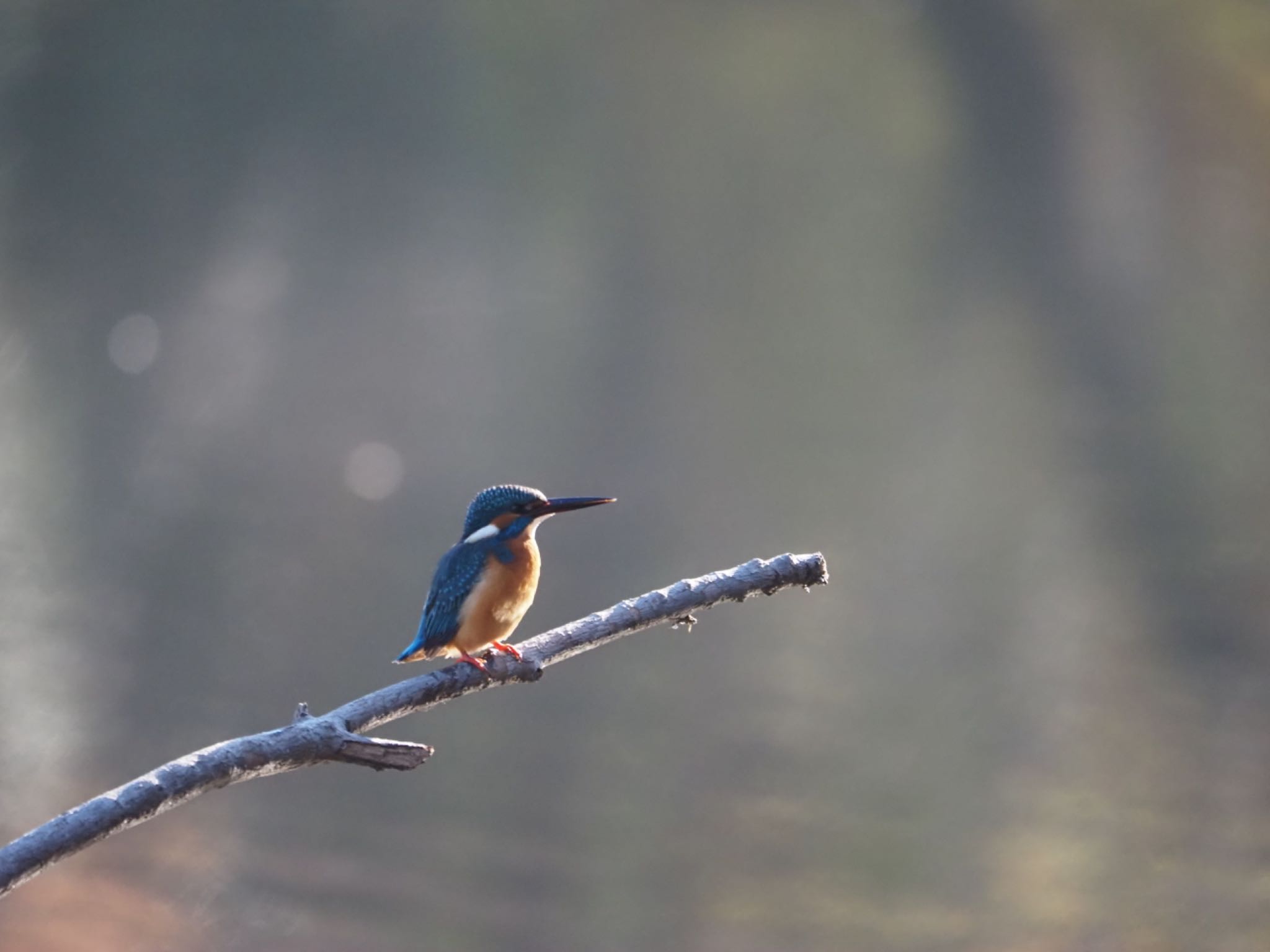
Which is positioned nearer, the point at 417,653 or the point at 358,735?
the point at 358,735

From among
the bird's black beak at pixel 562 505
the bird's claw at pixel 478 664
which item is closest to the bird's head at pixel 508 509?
the bird's black beak at pixel 562 505

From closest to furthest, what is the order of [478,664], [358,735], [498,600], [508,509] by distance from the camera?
[358,735] → [478,664] → [498,600] → [508,509]

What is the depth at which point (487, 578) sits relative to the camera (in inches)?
77.8

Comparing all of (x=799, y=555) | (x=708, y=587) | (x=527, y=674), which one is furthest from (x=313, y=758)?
(x=799, y=555)

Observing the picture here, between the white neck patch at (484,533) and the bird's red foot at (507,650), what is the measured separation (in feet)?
0.78

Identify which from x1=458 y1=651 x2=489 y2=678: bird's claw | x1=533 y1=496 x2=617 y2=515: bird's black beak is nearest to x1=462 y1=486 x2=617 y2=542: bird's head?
x1=533 y1=496 x2=617 y2=515: bird's black beak

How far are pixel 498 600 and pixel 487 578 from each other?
0.05 meters

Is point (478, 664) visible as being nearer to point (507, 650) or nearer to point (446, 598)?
point (507, 650)

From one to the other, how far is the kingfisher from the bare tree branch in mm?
222

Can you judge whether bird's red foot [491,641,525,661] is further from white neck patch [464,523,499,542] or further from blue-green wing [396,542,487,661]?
white neck patch [464,523,499,542]

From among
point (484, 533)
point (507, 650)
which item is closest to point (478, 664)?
point (507, 650)

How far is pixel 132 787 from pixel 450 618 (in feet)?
2.53

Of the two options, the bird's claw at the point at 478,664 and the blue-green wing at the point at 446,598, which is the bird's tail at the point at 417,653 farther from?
the bird's claw at the point at 478,664

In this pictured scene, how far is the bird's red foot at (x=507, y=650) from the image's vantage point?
1.63 m
